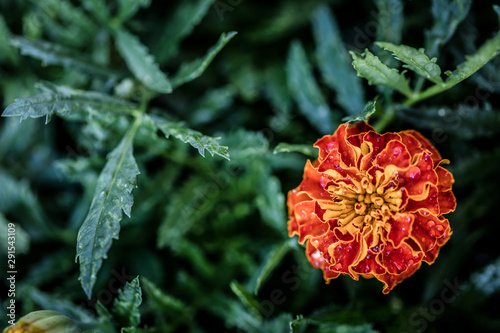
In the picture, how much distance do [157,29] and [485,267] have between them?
116 centimetres

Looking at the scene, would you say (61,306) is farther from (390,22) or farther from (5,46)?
(390,22)

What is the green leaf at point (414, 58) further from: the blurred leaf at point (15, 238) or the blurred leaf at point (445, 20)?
the blurred leaf at point (15, 238)

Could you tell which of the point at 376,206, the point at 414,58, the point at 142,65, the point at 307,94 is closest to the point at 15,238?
the point at 142,65

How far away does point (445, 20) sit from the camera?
97cm

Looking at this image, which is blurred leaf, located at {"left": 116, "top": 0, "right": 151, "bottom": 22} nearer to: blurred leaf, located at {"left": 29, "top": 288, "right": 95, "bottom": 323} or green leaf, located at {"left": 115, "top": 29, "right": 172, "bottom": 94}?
green leaf, located at {"left": 115, "top": 29, "right": 172, "bottom": 94}

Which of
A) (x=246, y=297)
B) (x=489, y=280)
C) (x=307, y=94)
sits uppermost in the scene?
(x=307, y=94)

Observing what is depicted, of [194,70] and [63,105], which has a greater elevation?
[63,105]

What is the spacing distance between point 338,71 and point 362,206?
50cm

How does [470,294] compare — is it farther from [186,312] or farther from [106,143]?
[106,143]

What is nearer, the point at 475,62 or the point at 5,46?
the point at 475,62

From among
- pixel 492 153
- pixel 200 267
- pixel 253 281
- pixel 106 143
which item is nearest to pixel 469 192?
pixel 492 153

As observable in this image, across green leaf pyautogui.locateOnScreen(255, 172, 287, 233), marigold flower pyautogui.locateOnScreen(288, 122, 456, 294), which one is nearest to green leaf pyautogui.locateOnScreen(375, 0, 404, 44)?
marigold flower pyautogui.locateOnScreen(288, 122, 456, 294)

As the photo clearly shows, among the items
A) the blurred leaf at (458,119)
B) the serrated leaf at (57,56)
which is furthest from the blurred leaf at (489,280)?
the serrated leaf at (57,56)

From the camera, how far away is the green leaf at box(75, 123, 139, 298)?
0.87 m
